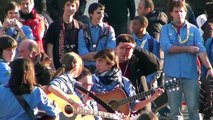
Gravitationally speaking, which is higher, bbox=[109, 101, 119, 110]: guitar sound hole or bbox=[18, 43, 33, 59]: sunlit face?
bbox=[18, 43, 33, 59]: sunlit face

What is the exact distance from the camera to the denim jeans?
11.5m

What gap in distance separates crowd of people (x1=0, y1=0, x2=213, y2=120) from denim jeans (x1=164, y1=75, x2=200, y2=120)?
0.01 m

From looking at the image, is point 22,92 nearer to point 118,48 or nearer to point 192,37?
point 118,48

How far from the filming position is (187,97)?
11.5 m

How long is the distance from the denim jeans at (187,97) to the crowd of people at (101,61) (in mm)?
14

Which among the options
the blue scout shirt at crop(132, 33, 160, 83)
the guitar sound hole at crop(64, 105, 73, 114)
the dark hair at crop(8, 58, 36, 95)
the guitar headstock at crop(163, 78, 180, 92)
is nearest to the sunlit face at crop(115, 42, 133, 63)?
the guitar headstock at crop(163, 78, 180, 92)

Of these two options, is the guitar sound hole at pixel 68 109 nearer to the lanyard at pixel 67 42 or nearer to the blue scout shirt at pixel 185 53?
the lanyard at pixel 67 42

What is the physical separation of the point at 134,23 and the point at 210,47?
119cm

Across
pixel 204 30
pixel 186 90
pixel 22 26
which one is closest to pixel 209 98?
pixel 186 90

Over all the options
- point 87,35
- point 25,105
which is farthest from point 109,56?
point 25,105

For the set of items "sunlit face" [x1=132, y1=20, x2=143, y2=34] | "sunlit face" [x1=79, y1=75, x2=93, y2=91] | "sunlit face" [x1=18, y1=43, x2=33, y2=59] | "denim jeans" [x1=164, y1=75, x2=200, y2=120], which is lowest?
"denim jeans" [x1=164, y1=75, x2=200, y2=120]

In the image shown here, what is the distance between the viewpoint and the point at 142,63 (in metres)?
10.9

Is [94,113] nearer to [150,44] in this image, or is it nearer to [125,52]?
[125,52]

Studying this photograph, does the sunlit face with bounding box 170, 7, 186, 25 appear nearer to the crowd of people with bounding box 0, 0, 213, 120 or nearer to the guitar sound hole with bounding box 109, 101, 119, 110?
the crowd of people with bounding box 0, 0, 213, 120
